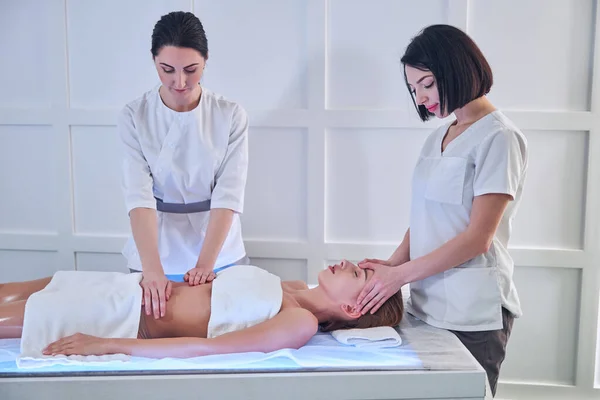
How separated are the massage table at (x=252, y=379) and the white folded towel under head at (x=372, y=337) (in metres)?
0.10

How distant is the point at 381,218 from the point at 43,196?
1502mm

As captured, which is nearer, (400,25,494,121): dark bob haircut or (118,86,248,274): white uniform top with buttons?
(400,25,494,121): dark bob haircut

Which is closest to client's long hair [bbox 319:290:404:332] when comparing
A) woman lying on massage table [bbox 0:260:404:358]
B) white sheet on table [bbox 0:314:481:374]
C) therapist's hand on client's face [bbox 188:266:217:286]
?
woman lying on massage table [bbox 0:260:404:358]

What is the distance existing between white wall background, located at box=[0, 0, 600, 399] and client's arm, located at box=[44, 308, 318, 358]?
0.99m

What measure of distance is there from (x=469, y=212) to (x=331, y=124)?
0.97m

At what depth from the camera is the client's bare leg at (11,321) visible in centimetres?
158

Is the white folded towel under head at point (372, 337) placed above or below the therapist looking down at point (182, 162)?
below

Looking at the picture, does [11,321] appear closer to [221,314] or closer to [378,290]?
[221,314]

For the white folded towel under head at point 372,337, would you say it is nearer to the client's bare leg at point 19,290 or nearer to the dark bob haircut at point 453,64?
the dark bob haircut at point 453,64

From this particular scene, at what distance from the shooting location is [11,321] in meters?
1.58

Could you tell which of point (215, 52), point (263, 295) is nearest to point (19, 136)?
point (215, 52)

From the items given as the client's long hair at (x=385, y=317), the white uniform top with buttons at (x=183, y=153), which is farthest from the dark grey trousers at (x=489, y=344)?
the white uniform top with buttons at (x=183, y=153)

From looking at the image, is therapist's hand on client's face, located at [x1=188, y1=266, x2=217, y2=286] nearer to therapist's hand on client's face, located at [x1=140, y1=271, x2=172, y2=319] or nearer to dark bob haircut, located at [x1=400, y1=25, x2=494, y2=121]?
therapist's hand on client's face, located at [x1=140, y1=271, x2=172, y2=319]

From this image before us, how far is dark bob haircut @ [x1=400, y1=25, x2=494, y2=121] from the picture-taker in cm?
150
